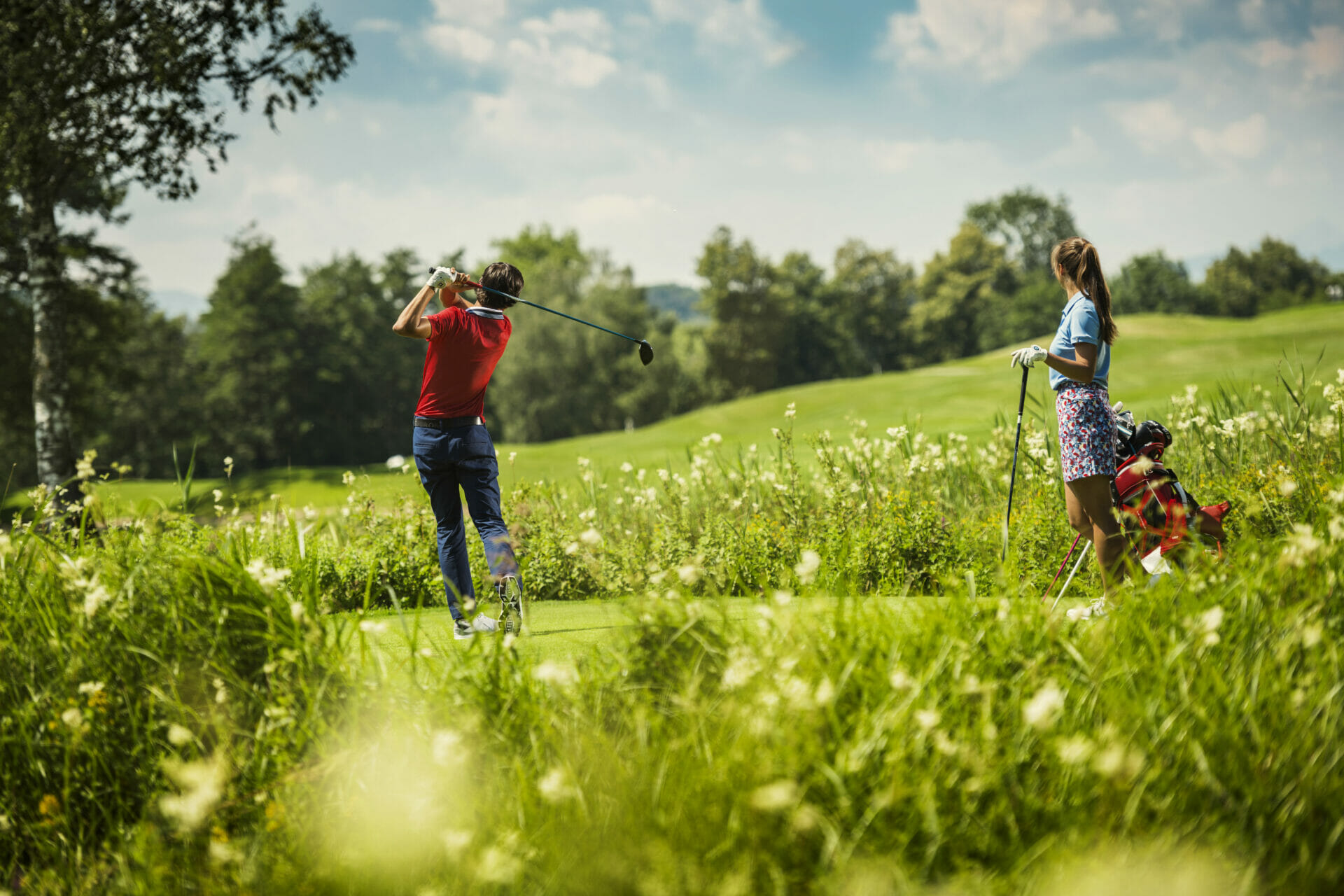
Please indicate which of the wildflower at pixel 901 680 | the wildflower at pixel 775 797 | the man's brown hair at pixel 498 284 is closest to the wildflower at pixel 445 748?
the wildflower at pixel 775 797

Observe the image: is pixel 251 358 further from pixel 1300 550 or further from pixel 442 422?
pixel 1300 550

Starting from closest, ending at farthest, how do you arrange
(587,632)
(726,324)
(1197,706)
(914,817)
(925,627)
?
(914,817) → (1197,706) → (925,627) → (587,632) → (726,324)

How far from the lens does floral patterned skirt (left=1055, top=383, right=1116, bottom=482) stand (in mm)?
4352

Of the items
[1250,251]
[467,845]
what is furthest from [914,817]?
[1250,251]

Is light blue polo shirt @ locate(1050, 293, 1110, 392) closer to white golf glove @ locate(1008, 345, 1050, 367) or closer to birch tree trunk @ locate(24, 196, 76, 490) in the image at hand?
white golf glove @ locate(1008, 345, 1050, 367)

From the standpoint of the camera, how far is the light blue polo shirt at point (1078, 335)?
4.32m

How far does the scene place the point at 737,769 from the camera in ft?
7.26

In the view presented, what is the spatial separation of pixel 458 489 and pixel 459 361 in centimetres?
77

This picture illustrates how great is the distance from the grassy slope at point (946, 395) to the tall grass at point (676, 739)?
41.1ft

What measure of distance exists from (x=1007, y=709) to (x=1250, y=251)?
3523 inches

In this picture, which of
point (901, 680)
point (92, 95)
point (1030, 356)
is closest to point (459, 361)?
point (1030, 356)

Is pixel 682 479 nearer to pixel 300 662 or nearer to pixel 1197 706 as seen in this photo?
pixel 300 662

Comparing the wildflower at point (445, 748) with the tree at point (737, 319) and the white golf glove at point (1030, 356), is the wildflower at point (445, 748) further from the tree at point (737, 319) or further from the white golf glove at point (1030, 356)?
the tree at point (737, 319)

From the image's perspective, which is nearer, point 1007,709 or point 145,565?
point 1007,709
